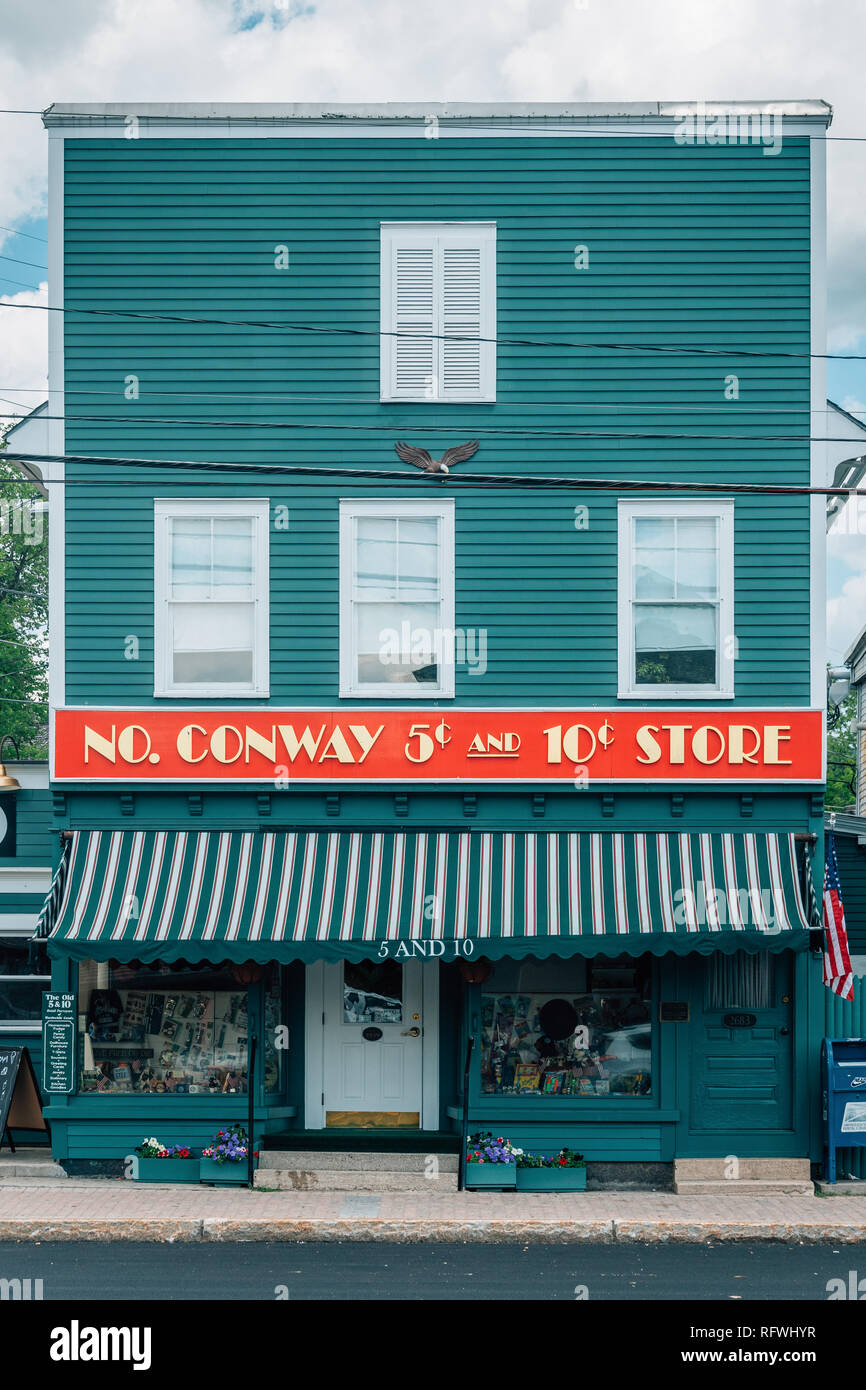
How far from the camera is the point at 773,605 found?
41.9 ft

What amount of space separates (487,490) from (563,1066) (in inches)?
228

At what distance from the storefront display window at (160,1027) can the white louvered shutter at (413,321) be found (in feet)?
20.2

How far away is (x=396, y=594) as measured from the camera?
12797 millimetres

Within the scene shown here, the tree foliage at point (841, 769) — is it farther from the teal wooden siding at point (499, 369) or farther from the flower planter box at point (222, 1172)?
the flower planter box at point (222, 1172)

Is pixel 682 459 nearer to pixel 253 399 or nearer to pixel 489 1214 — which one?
pixel 253 399

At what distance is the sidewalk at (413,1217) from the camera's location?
1079 cm

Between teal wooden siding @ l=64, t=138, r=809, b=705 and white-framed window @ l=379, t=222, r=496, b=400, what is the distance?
144 mm

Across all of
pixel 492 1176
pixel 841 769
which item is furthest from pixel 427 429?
pixel 841 769

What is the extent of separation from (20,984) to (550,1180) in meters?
5.89

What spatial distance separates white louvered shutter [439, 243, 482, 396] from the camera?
42.2 feet

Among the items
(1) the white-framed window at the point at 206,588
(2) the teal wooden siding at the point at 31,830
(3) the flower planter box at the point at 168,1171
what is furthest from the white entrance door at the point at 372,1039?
(2) the teal wooden siding at the point at 31,830

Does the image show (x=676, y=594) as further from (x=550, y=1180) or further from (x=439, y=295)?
(x=550, y=1180)
